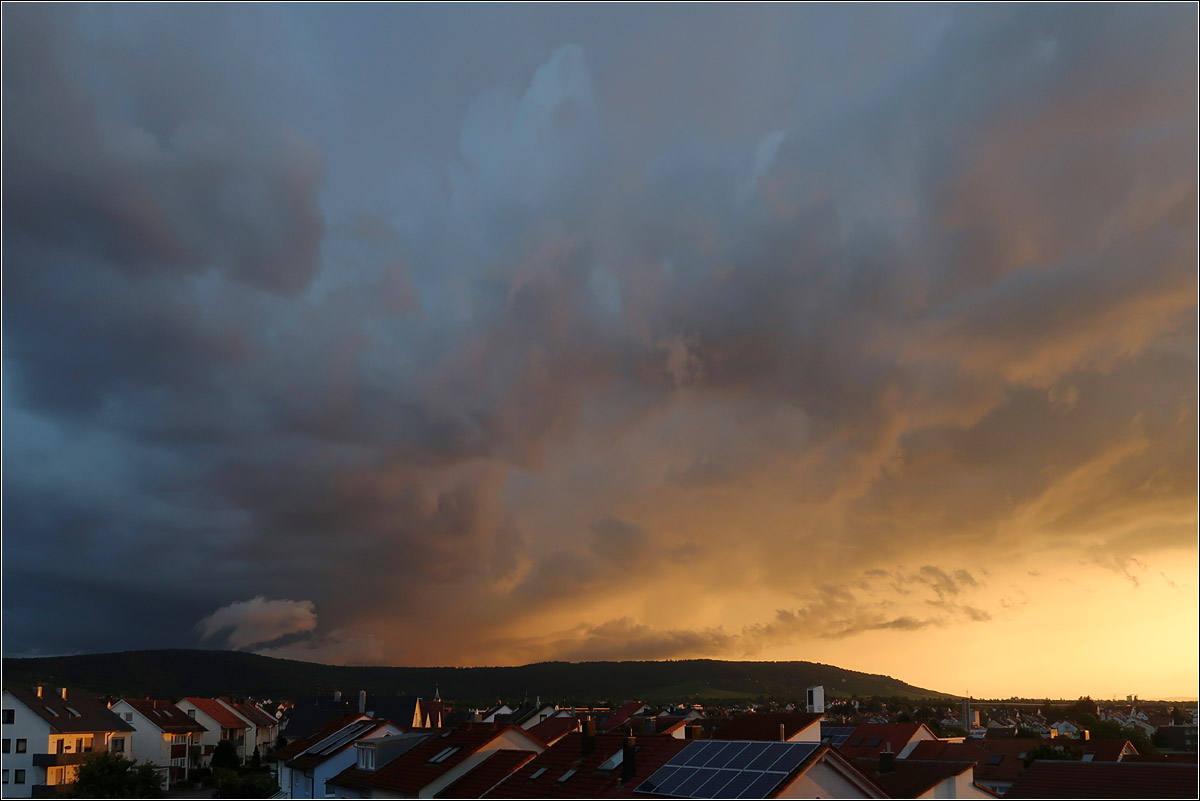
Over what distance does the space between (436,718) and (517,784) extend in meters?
60.6

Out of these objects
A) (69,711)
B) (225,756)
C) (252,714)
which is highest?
(69,711)

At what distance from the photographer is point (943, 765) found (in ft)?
133

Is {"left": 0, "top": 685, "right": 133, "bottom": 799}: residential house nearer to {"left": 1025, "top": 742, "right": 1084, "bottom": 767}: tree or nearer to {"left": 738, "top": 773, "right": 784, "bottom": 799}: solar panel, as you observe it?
{"left": 738, "top": 773, "right": 784, "bottom": 799}: solar panel

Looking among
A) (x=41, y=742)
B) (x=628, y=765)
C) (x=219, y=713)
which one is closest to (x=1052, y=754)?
(x=628, y=765)

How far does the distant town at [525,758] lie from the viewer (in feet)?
114

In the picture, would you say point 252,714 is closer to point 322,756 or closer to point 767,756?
point 322,756

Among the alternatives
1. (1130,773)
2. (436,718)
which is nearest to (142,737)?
(436,718)

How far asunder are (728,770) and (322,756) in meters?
32.8

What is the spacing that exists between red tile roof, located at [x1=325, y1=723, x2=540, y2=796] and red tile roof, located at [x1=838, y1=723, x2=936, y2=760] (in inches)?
1422

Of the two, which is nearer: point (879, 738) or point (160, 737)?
point (879, 738)

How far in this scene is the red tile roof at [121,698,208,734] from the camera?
93.8 meters

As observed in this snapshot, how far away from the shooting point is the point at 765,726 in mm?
56000

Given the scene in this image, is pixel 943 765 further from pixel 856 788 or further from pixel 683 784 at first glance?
pixel 683 784

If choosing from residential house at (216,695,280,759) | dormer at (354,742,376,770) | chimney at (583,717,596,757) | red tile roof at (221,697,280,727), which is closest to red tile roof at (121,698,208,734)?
residential house at (216,695,280,759)
